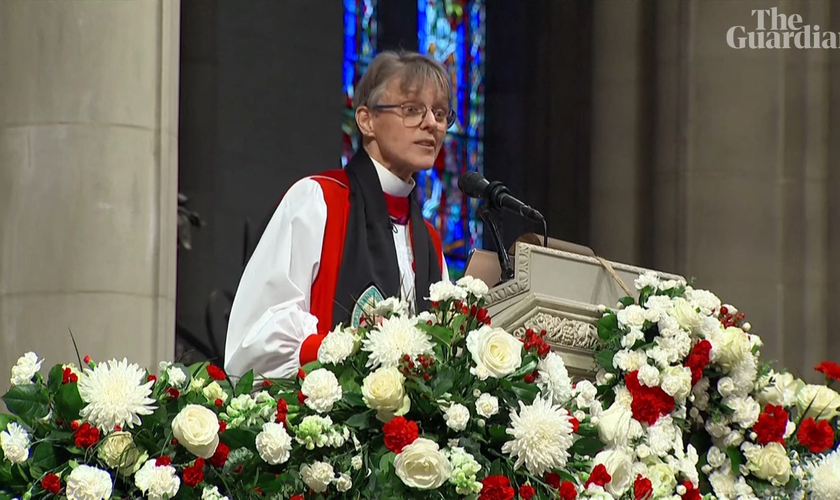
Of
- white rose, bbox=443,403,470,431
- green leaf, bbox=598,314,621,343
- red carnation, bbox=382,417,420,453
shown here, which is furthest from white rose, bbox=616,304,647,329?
red carnation, bbox=382,417,420,453

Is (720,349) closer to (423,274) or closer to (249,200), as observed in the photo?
(423,274)

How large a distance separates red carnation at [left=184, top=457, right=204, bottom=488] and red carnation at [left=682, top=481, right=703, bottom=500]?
51.9 inches

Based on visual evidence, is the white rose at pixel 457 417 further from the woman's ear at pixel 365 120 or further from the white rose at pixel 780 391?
the woman's ear at pixel 365 120

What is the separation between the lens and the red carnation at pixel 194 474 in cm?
319

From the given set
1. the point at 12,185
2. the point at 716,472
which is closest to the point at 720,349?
the point at 716,472

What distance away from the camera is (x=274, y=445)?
3234 mm

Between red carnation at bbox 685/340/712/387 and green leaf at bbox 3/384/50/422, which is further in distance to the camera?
red carnation at bbox 685/340/712/387

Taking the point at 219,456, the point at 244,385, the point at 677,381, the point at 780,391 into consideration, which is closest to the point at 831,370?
the point at 780,391

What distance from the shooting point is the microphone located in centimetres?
444

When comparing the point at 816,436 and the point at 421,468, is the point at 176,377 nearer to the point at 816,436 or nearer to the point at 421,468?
the point at 421,468

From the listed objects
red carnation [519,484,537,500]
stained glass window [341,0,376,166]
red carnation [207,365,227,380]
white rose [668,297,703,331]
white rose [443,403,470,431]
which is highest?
stained glass window [341,0,376,166]

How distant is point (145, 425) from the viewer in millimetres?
3301

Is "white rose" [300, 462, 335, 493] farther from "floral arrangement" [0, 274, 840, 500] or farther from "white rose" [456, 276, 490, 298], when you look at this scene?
"white rose" [456, 276, 490, 298]

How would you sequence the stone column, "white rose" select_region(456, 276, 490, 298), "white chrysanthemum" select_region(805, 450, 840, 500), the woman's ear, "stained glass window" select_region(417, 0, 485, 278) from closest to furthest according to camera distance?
"white rose" select_region(456, 276, 490, 298) → "white chrysanthemum" select_region(805, 450, 840, 500) → the woman's ear → the stone column → "stained glass window" select_region(417, 0, 485, 278)
